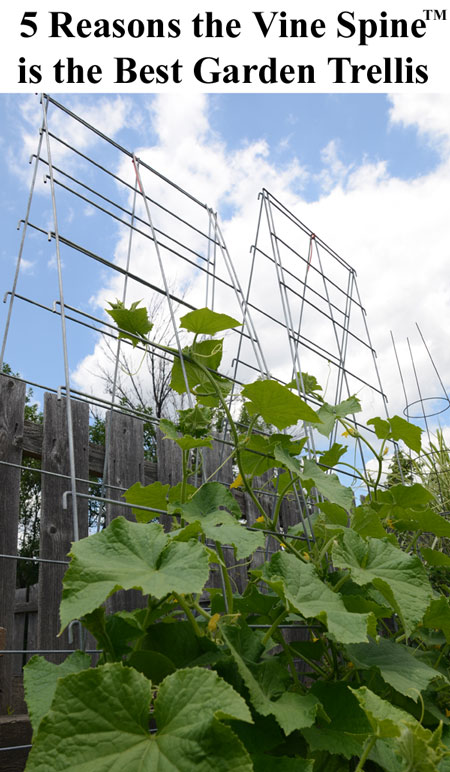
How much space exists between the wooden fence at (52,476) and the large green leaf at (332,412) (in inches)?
28.3

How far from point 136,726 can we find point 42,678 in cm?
23

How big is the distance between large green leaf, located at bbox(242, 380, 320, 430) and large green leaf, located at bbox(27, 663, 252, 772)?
0.55m

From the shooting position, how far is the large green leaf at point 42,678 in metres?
0.69

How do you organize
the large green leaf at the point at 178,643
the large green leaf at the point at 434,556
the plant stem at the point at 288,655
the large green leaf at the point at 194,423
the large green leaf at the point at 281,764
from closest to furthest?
1. the large green leaf at the point at 281,764
2. the large green leaf at the point at 178,643
3. the plant stem at the point at 288,655
4. the large green leaf at the point at 194,423
5. the large green leaf at the point at 434,556

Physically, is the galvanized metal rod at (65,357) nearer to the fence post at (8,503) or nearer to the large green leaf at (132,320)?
the large green leaf at (132,320)

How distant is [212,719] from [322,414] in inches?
37.7

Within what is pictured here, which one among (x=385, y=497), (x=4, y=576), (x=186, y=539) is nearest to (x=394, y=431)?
(x=385, y=497)

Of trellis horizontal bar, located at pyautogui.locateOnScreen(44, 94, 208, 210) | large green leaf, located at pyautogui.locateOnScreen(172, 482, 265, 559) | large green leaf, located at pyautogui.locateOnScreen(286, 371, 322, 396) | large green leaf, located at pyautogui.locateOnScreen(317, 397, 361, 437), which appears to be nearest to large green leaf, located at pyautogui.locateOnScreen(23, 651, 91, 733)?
large green leaf, located at pyautogui.locateOnScreen(172, 482, 265, 559)

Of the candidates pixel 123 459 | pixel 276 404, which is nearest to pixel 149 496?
pixel 276 404

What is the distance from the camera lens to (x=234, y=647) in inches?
32.4

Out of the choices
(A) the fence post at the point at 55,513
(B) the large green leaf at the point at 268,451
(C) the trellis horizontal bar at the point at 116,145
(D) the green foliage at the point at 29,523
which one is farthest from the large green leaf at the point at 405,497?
(D) the green foliage at the point at 29,523

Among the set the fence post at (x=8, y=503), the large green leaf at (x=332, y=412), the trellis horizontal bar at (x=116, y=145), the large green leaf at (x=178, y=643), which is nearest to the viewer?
the large green leaf at (x=178, y=643)

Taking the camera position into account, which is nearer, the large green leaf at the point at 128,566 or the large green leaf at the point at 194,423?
the large green leaf at the point at 128,566

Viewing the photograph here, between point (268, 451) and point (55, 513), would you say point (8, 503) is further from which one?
point (268, 451)
